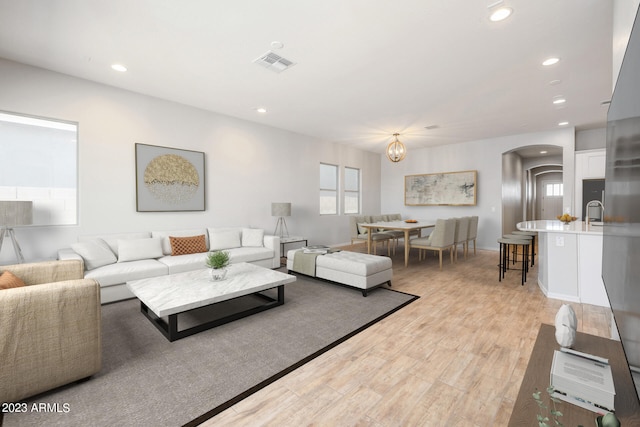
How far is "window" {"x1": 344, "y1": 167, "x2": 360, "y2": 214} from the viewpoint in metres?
7.80

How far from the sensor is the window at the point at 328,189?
714 centimetres

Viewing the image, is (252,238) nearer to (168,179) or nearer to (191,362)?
(168,179)

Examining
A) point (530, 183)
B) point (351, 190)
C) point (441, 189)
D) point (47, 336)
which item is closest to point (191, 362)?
point (47, 336)

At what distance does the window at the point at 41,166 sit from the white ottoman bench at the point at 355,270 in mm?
3391

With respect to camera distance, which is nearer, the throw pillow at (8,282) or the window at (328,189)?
the throw pillow at (8,282)

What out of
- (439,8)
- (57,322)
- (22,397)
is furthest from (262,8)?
(22,397)

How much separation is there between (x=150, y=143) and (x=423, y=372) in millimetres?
4637

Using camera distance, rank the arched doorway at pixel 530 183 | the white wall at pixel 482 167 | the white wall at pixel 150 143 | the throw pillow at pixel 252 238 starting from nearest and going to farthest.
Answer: the white wall at pixel 150 143 < the throw pillow at pixel 252 238 < the white wall at pixel 482 167 < the arched doorway at pixel 530 183

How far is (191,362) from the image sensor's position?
2105 mm

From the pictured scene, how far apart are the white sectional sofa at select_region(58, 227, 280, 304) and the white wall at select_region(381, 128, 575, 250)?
497 cm

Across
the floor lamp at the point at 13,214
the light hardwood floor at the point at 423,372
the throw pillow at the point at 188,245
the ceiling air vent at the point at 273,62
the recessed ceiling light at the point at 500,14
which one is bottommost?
the light hardwood floor at the point at 423,372

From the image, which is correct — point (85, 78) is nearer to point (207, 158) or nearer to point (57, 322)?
point (207, 158)

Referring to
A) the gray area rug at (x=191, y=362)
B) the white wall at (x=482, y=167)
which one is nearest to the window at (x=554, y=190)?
the white wall at (x=482, y=167)

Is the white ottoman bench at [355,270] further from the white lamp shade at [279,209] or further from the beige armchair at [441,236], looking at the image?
the white lamp shade at [279,209]
